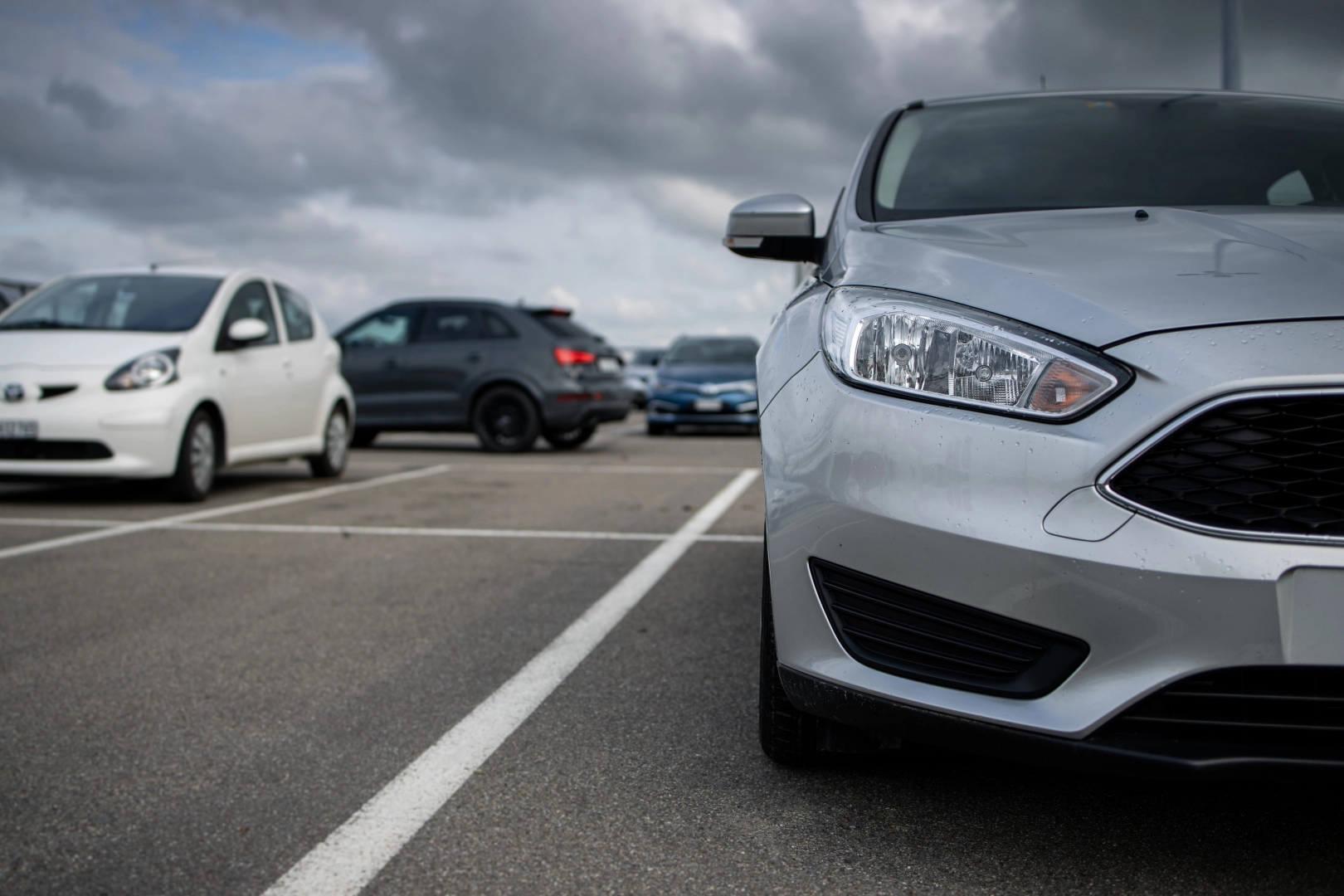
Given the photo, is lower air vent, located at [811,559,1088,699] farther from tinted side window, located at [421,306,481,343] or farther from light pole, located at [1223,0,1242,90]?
tinted side window, located at [421,306,481,343]

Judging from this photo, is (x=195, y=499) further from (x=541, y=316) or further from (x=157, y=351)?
(x=541, y=316)

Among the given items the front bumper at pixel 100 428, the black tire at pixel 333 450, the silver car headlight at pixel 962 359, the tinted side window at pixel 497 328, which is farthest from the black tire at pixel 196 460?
the silver car headlight at pixel 962 359

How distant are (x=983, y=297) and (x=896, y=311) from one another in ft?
0.53

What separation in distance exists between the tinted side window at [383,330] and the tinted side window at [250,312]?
465 centimetres

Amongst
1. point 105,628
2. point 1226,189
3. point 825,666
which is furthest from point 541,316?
point 825,666

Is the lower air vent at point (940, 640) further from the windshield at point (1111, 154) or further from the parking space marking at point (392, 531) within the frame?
the parking space marking at point (392, 531)

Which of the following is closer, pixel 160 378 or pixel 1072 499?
pixel 1072 499

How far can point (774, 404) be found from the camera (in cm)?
244

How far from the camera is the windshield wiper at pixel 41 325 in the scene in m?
7.66

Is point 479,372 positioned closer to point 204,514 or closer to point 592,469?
point 592,469

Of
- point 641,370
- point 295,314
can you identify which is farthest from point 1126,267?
point 641,370

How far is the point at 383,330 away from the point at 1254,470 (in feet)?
40.8

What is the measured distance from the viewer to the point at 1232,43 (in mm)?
11391

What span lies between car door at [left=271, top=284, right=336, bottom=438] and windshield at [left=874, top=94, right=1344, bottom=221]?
20.2 feet
